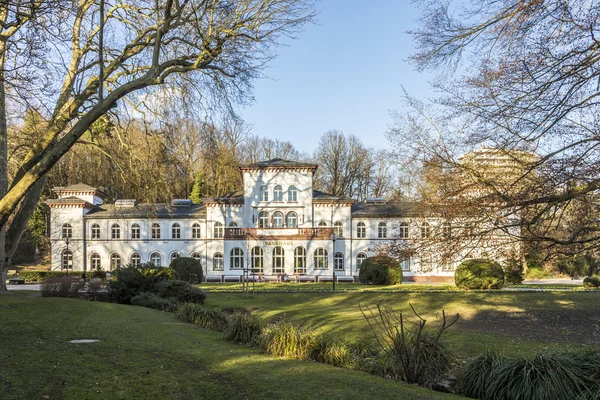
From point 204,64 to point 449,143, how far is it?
616 centimetres

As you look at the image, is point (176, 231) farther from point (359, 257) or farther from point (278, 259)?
point (359, 257)

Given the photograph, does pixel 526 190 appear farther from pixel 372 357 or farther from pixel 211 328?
pixel 211 328

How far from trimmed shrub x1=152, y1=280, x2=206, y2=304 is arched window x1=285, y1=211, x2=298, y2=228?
2102 cm

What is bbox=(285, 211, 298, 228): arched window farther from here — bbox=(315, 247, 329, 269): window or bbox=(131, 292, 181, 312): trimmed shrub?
bbox=(131, 292, 181, 312): trimmed shrub

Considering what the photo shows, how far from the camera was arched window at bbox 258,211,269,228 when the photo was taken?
3862cm

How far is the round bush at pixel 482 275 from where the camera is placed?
78.2ft

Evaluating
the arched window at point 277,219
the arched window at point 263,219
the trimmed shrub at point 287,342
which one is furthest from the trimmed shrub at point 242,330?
the arched window at point 263,219

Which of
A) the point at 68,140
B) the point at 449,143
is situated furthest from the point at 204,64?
the point at 449,143

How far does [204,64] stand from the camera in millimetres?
11383

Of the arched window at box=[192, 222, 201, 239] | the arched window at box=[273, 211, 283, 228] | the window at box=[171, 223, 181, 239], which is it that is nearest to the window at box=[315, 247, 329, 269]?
the arched window at box=[273, 211, 283, 228]

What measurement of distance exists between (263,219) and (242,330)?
29142 millimetres

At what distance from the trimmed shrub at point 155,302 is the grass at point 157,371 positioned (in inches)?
236

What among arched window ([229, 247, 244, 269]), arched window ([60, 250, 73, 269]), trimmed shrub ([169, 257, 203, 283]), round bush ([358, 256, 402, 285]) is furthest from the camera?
arched window ([60, 250, 73, 269])

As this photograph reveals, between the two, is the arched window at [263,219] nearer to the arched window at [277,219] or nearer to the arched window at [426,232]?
the arched window at [277,219]
